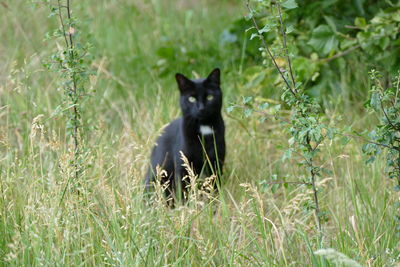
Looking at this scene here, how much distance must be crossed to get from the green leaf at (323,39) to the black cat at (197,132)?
0.69 meters

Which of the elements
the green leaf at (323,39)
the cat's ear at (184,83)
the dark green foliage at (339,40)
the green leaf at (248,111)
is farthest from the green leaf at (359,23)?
the green leaf at (248,111)

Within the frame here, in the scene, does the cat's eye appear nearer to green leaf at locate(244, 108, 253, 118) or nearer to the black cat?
the black cat

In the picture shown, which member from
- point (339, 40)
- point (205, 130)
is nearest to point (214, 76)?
point (205, 130)

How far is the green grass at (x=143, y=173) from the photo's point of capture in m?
2.38

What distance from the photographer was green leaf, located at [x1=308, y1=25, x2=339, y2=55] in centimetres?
396

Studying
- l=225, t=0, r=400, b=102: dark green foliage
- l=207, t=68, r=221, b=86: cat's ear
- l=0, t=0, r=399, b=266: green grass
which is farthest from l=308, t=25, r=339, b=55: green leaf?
l=207, t=68, r=221, b=86: cat's ear

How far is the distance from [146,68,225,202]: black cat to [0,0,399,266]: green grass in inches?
6.1

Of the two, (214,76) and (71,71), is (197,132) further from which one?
(71,71)

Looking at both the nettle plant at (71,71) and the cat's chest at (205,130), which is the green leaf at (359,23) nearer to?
the cat's chest at (205,130)

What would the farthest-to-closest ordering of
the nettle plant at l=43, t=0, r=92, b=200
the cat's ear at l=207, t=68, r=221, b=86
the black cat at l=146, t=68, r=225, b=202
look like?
the cat's ear at l=207, t=68, r=221, b=86 < the black cat at l=146, t=68, r=225, b=202 < the nettle plant at l=43, t=0, r=92, b=200

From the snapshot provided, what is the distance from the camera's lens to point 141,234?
7.81 feet

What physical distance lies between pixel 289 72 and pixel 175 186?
160 centimetres

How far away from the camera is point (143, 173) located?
3.71 m

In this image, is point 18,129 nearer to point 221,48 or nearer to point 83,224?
point 83,224
